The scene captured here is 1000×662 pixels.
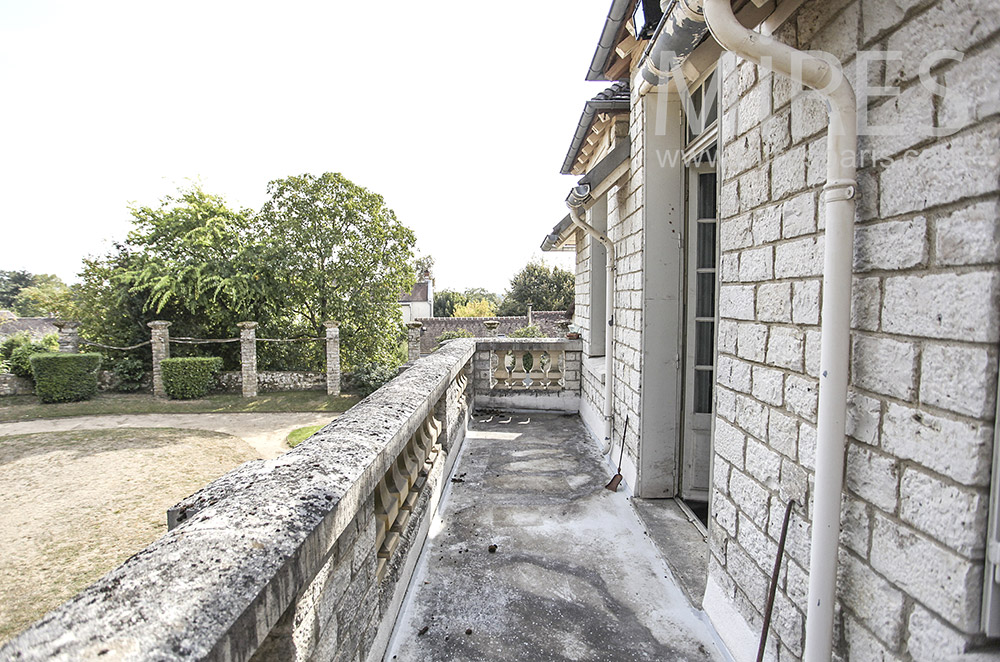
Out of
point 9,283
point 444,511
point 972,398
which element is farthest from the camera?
point 9,283

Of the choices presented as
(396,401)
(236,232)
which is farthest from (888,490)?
(236,232)

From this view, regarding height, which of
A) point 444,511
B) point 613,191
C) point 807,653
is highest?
point 613,191

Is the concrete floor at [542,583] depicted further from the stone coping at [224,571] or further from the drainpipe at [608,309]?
the stone coping at [224,571]

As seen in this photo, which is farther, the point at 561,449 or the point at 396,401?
the point at 561,449

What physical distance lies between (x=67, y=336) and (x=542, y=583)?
56.6 ft

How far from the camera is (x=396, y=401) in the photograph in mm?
2648

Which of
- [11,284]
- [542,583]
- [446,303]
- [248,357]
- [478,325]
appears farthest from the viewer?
[11,284]

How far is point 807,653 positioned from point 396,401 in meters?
1.95

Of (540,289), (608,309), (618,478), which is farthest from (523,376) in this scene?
(540,289)

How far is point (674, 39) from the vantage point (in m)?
1.72

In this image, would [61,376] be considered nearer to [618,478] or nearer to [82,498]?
[82,498]

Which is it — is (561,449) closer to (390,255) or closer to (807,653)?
(807,653)

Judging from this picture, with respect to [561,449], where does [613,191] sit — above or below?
above

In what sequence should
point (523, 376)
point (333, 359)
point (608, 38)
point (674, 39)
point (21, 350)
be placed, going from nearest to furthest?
point (674, 39) < point (608, 38) < point (523, 376) < point (21, 350) < point (333, 359)
